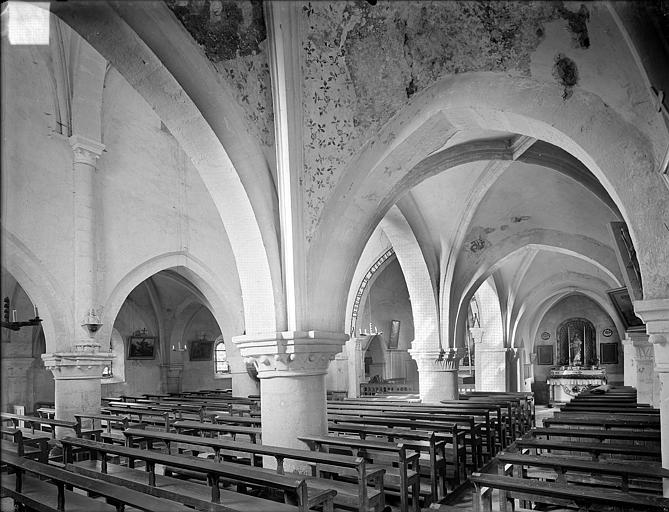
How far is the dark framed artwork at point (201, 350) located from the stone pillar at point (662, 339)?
65.9 feet

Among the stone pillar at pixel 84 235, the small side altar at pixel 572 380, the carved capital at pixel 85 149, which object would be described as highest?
the carved capital at pixel 85 149

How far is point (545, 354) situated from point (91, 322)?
21.4 metres

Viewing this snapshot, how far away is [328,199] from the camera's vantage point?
6.50 meters

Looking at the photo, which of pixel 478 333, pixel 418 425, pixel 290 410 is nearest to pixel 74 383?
pixel 290 410

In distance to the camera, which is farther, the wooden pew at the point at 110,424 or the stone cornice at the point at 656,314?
the wooden pew at the point at 110,424

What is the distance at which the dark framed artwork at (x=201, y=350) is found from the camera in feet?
75.6

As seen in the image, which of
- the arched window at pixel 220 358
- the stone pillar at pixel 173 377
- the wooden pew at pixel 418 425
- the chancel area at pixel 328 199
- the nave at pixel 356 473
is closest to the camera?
the nave at pixel 356 473

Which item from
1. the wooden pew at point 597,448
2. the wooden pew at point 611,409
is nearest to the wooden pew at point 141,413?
the wooden pew at point 597,448

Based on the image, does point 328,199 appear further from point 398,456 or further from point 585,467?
point 585,467

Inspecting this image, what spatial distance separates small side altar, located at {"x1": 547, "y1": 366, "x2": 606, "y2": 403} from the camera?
23516mm

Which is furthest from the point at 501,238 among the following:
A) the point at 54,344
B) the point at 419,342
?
the point at 54,344

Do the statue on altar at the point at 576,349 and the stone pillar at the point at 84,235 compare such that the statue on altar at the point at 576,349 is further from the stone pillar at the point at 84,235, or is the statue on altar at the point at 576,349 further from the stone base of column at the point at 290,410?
the stone base of column at the point at 290,410

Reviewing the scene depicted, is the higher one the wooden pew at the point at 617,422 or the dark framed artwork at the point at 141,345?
the dark framed artwork at the point at 141,345

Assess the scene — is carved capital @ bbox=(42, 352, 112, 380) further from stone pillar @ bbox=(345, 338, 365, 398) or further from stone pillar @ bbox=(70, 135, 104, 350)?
stone pillar @ bbox=(345, 338, 365, 398)
